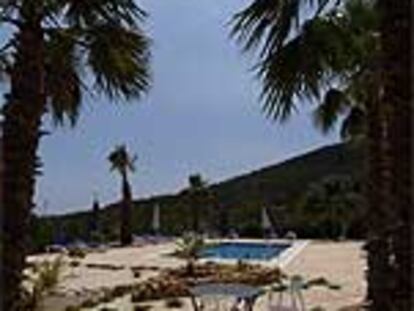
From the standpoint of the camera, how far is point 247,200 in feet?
203

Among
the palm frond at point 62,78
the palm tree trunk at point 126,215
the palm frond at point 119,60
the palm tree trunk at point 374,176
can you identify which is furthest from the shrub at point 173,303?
the palm tree trunk at point 126,215

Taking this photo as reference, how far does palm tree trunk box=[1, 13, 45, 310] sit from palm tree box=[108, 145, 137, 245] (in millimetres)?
31574

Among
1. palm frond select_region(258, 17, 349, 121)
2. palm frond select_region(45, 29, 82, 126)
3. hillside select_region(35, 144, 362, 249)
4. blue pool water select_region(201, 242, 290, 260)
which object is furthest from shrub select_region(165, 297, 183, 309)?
hillside select_region(35, 144, 362, 249)

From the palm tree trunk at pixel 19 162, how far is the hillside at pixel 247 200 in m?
27.9

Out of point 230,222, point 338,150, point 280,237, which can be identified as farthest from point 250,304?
point 338,150

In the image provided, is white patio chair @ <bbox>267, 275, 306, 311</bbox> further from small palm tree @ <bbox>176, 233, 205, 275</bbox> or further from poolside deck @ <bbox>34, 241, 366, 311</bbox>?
small palm tree @ <bbox>176, 233, 205, 275</bbox>

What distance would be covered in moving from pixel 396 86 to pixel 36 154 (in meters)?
3.35

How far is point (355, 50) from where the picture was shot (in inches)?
416

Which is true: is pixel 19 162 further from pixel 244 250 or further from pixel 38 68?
pixel 244 250

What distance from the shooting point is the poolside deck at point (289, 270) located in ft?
55.1

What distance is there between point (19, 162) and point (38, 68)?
81 cm

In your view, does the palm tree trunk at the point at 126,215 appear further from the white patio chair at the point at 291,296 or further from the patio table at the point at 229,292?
the patio table at the point at 229,292

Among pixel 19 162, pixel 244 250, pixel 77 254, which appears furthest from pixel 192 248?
pixel 19 162

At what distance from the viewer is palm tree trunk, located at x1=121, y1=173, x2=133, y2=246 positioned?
4046cm
